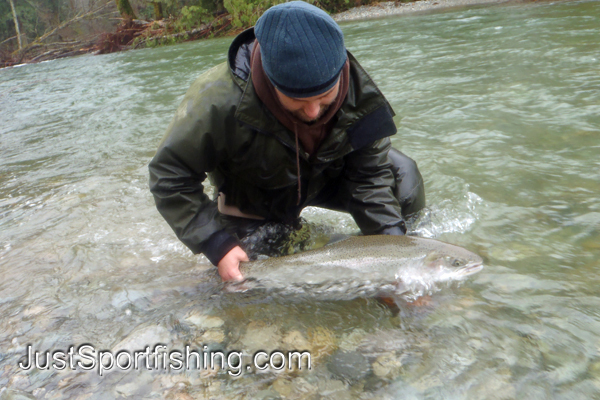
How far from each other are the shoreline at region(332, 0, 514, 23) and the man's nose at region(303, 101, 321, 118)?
14.8 meters

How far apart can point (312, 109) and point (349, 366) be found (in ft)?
3.86

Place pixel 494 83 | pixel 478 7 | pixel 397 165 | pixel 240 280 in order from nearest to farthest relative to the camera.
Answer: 1. pixel 240 280
2. pixel 397 165
3. pixel 494 83
4. pixel 478 7

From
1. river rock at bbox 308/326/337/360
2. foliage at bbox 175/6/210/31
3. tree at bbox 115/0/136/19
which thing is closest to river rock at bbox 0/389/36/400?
river rock at bbox 308/326/337/360

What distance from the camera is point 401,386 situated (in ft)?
6.89

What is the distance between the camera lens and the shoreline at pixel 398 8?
1655cm

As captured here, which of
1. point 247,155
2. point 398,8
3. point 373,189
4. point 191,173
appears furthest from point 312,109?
point 398,8

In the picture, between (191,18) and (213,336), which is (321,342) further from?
(191,18)

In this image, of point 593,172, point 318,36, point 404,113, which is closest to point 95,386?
point 318,36

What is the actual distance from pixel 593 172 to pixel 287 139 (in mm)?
2646

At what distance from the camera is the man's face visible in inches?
91.0

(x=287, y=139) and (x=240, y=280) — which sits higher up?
(x=287, y=139)

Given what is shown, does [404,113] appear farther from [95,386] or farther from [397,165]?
[95,386]

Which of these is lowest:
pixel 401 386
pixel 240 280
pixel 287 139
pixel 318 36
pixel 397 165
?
pixel 401 386

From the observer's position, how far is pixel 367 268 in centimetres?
262
